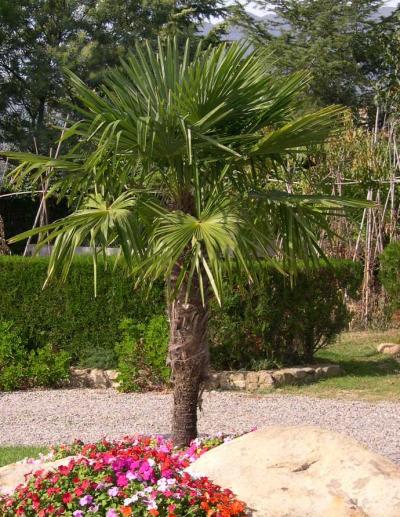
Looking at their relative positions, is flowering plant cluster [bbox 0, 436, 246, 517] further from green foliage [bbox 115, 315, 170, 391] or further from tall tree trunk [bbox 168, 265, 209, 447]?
green foliage [bbox 115, 315, 170, 391]

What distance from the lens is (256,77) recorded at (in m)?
6.05

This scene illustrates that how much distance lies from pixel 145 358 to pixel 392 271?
5423 millimetres

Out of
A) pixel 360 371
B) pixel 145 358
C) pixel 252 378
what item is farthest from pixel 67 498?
pixel 360 371

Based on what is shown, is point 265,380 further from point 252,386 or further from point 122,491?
point 122,491

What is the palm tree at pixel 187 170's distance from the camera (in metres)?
5.72

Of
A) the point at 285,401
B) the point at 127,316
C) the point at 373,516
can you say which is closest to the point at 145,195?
the point at 373,516

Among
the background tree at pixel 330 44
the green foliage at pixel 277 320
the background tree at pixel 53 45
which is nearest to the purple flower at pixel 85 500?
the green foliage at pixel 277 320

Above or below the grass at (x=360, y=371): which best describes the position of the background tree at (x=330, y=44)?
above

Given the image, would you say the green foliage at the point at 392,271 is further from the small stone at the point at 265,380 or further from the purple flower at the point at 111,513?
the purple flower at the point at 111,513

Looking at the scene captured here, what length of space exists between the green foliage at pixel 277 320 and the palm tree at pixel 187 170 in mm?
4110

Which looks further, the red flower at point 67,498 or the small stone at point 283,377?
the small stone at point 283,377

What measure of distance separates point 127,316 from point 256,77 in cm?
522

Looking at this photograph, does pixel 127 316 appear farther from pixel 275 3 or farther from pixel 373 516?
pixel 275 3

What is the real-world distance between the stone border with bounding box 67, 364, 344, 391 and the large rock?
18.1 ft
